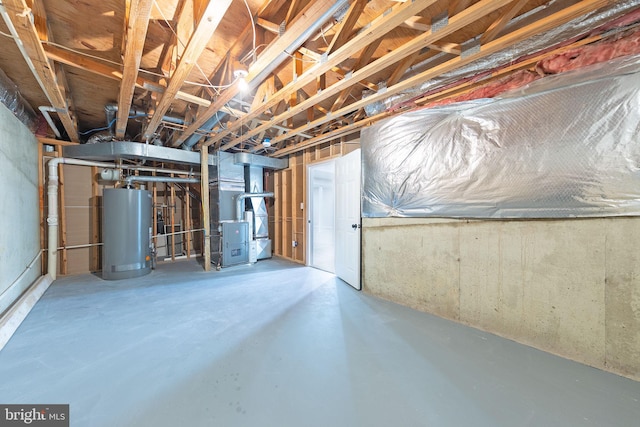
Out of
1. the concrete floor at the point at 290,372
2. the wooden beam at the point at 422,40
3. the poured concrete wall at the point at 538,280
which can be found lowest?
the concrete floor at the point at 290,372

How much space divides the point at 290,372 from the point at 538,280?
6.81 ft

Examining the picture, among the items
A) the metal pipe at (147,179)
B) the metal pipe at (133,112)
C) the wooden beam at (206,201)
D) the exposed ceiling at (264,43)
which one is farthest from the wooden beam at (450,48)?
the metal pipe at (147,179)

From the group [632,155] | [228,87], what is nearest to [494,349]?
[632,155]

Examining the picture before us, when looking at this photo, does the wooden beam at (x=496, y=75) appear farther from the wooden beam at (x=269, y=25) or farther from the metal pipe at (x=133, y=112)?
the metal pipe at (x=133, y=112)

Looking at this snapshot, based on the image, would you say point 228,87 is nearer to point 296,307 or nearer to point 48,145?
point 296,307

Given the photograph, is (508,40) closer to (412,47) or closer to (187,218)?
(412,47)

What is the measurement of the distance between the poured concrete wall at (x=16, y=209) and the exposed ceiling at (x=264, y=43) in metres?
0.56

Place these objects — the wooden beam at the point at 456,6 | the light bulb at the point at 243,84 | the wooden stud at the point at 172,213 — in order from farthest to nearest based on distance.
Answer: the wooden stud at the point at 172,213, the light bulb at the point at 243,84, the wooden beam at the point at 456,6

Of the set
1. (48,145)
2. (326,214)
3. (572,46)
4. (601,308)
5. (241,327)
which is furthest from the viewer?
(326,214)

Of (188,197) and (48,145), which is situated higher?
(48,145)

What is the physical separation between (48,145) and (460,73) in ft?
20.0

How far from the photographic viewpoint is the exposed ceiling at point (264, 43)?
1477mm

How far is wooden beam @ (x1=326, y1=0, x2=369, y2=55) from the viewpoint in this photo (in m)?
1.52

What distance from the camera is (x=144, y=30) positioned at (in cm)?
150
